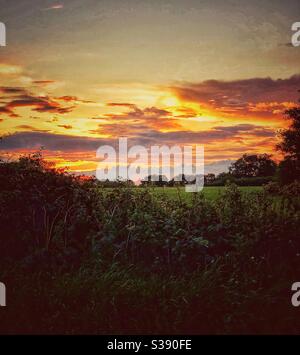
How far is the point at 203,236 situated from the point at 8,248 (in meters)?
2.71

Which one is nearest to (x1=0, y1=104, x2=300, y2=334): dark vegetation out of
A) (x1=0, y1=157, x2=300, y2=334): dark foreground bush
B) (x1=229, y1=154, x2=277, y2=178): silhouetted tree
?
(x1=0, y1=157, x2=300, y2=334): dark foreground bush

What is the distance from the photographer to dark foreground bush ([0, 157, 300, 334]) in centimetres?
586

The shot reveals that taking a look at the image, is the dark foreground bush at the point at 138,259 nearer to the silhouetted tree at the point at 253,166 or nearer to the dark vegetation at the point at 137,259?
the dark vegetation at the point at 137,259

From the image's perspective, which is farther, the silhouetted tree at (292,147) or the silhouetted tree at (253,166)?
the silhouetted tree at (292,147)

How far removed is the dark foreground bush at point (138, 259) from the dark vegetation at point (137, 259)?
0.01m

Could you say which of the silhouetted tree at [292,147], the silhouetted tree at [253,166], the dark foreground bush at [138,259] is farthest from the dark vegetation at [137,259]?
the silhouetted tree at [292,147]

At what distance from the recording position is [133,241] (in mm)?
6848

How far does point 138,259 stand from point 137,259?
2 centimetres

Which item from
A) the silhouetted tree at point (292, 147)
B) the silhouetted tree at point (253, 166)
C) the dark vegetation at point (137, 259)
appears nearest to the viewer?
the dark vegetation at point (137, 259)

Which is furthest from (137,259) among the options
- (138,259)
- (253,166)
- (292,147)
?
(292,147)

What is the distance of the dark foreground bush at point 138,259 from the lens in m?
5.86

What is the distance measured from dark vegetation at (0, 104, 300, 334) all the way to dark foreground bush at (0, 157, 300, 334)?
0.01 m

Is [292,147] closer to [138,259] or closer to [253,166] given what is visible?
[253,166]
